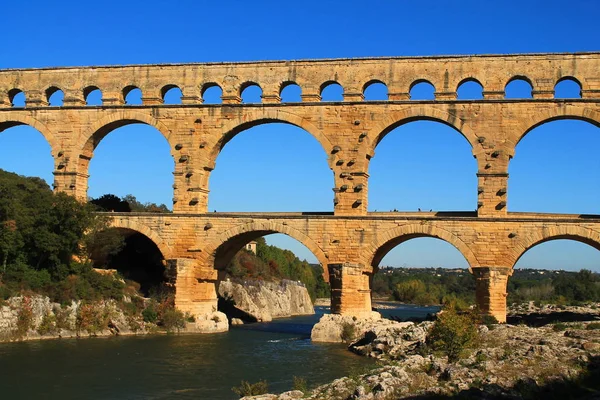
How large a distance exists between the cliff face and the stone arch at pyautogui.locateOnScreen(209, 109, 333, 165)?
981cm

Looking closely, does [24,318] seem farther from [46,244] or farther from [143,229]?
[143,229]

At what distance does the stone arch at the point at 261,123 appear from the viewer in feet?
101

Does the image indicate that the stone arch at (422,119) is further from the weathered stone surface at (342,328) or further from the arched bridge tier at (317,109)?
the weathered stone surface at (342,328)

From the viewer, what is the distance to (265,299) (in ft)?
147

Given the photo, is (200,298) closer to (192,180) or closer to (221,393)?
(192,180)

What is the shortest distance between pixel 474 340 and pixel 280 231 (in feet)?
38.1

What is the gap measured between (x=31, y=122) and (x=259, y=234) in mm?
11127

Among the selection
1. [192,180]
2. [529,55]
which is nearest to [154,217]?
[192,180]

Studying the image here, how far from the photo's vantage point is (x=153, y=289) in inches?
1288

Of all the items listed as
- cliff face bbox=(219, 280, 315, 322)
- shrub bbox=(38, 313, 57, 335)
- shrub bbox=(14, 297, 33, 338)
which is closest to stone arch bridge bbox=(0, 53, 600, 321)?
shrub bbox=(38, 313, 57, 335)

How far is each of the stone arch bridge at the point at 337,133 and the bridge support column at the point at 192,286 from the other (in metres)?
0.05

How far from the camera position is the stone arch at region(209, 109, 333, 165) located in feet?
101

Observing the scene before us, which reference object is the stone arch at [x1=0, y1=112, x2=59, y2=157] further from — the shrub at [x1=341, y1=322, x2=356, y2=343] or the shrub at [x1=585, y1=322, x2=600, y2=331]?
the shrub at [x1=585, y1=322, x2=600, y2=331]

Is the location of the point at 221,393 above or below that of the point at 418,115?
below
